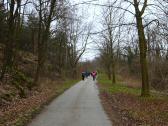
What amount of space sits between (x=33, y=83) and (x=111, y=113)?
49.5ft

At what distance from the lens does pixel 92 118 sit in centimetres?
1462

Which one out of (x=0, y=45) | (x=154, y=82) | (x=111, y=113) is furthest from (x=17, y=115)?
(x=154, y=82)

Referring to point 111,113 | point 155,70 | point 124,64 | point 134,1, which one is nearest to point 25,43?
point 155,70

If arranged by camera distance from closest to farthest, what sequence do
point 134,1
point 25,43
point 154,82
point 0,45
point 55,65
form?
point 134,1, point 0,45, point 154,82, point 25,43, point 55,65

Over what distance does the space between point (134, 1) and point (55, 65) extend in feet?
140

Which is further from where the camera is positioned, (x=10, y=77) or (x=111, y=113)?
(x=10, y=77)

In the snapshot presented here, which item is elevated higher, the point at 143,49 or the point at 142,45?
the point at 142,45

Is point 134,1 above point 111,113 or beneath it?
above

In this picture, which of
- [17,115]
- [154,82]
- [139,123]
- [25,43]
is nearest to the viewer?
[139,123]

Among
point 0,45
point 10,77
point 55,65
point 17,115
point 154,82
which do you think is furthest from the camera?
point 55,65

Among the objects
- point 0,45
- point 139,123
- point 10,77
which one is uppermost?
point 0,45

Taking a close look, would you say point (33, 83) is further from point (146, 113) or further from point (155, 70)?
point (155, 70)

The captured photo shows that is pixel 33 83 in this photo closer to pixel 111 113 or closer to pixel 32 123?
pixel 111 113

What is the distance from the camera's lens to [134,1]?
2253cm
